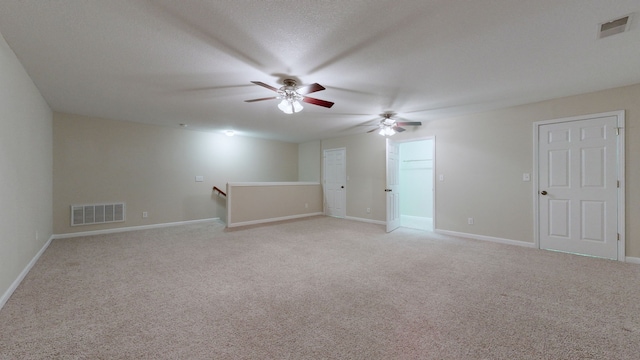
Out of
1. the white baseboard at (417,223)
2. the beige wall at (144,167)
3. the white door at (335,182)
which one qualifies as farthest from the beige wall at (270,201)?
the white baseboard at (417,223)

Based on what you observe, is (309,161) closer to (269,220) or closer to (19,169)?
(269,220)

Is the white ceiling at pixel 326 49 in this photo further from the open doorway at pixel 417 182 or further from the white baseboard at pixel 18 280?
the open doorway at pixel 417 182

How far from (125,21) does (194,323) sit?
2.40 m

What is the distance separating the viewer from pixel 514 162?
4.03m

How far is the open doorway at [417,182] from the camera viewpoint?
653 cm

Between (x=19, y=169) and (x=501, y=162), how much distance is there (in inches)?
258

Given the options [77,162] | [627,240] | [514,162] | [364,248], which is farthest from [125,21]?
[627,240]

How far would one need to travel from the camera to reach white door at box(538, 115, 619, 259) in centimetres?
332

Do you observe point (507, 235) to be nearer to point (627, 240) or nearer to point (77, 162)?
point (627, 240)

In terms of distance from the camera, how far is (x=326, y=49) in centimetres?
226

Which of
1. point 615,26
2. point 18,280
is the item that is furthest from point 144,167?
point 615,26

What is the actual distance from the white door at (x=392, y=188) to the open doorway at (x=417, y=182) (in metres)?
1.08

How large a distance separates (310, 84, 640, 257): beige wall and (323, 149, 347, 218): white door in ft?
6.29

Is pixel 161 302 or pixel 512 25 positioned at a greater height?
pixel 512 25
